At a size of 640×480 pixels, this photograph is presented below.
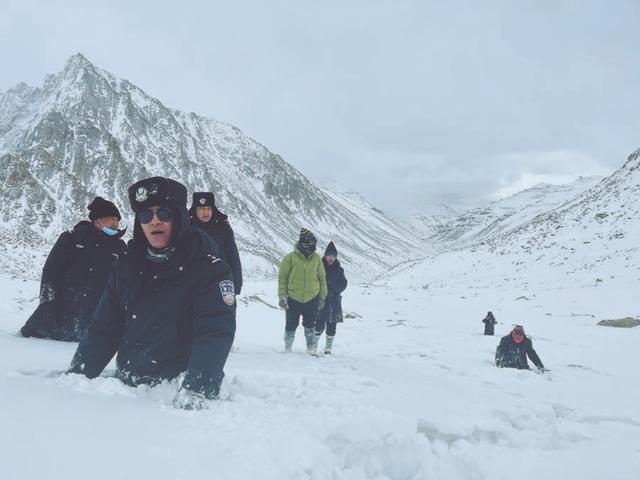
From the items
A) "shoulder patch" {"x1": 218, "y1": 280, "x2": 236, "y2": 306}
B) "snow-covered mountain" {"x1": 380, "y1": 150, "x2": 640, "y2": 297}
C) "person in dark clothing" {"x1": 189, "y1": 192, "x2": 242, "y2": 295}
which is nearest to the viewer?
"shoulder patch" {"x1": 218, "y1": 280, "x2": 236, "y2": 306}

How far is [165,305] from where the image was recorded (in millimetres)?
3311

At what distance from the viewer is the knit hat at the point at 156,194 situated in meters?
3.25

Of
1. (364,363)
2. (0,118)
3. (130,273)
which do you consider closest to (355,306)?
(364,363)

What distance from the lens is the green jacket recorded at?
8938mm

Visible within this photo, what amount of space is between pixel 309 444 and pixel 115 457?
1.17 metres

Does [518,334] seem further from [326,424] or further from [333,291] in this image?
[326,424]

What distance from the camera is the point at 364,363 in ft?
28.7

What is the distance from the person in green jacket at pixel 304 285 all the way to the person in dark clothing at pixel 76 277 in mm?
3445

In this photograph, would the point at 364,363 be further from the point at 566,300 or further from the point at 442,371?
the point at 566,300

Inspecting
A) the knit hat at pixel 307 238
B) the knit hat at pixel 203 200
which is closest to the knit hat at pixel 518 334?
A: the knit hat at pixel 307 238

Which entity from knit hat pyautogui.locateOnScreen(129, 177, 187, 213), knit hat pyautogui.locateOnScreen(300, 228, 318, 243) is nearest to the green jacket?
knit hat pyautogui.locateOnScreen(300, 228, 318, 243)

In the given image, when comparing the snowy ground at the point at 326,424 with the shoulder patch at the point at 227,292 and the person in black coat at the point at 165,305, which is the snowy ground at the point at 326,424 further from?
the shoulder patch at the point at 227,292

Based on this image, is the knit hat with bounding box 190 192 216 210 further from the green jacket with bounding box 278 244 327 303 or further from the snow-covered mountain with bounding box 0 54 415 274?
the snow-covered mountain with bounding box 0 54 415 274

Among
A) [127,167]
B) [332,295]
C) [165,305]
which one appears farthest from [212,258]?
[127,167]
